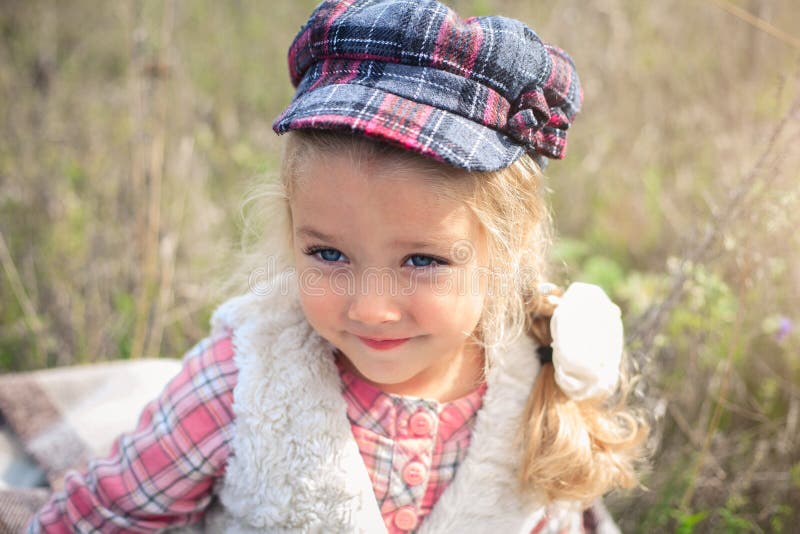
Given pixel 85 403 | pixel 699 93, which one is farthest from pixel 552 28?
pixel 85 403

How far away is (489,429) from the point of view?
1.47m

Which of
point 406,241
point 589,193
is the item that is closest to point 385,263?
point 406,241

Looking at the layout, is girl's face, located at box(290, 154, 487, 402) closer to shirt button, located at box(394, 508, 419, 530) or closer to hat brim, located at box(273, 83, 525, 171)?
hat brim, located at box(273, 83, 525, 171)

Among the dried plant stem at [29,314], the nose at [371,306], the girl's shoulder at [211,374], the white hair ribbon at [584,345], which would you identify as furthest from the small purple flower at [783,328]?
the dried plant stem at [29,314]

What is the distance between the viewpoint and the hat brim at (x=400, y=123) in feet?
3.57

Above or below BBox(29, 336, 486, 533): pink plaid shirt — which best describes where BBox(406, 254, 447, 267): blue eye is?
above

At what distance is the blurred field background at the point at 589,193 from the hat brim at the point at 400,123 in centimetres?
64

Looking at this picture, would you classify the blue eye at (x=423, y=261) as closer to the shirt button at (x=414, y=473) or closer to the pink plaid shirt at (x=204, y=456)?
the pink plaid shirt at (x=204, y=456)

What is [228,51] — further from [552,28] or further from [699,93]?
[699,93]

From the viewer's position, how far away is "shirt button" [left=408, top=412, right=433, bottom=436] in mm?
1428

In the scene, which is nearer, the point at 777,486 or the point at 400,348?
the point at 400,348

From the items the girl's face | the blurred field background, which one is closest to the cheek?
the girl's face

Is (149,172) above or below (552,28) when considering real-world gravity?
below

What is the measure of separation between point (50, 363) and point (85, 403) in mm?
358
